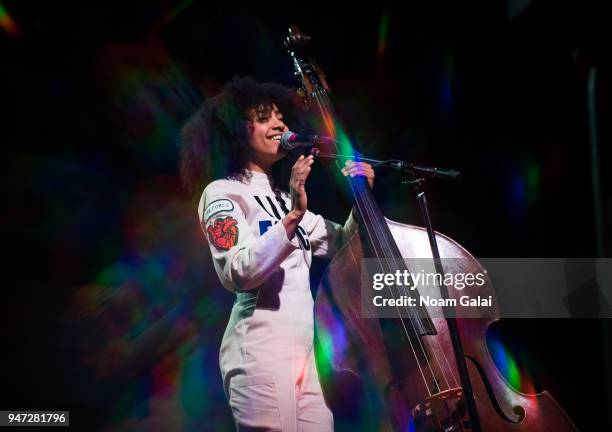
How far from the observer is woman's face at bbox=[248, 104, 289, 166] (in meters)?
2.03

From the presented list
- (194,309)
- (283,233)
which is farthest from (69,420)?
(283,233)

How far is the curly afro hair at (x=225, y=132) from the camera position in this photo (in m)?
2.09

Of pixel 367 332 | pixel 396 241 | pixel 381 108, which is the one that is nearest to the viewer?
pixel 367 332

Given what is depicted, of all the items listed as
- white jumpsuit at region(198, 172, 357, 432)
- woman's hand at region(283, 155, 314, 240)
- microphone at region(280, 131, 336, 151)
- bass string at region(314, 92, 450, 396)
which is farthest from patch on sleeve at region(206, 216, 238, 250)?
bass string at region(314, 92, 450, 396)

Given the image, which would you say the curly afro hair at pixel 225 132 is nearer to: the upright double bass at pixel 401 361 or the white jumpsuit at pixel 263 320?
the white jumpsuit at pixel 263 320

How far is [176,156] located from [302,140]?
0.73 m

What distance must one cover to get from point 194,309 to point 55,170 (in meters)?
0.75

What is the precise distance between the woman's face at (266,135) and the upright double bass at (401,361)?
0.24m

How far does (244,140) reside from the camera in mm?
2080

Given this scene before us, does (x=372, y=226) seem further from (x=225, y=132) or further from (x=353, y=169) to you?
(x=225, y=132)

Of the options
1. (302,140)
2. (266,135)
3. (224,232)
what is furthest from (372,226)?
(266,135)

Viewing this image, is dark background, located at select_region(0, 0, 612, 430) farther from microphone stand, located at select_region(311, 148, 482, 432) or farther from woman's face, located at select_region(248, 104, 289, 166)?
microphone stand, located at select_region(311, 148, 482, 432)

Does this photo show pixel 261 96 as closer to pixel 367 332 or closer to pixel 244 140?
pixel 244 140

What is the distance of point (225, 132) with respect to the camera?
2115mm
